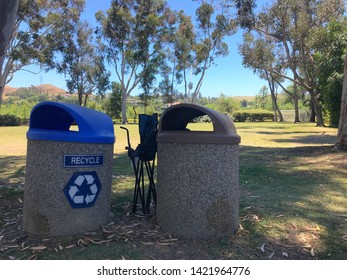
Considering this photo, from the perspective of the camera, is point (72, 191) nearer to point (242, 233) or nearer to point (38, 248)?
point (38, 248)

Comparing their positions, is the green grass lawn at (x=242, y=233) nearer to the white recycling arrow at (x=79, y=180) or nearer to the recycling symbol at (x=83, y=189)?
the recycling symbol at (x=83, y=189)

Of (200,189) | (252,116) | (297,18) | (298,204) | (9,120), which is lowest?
(298,204)

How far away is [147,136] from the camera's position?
3908 millimetres

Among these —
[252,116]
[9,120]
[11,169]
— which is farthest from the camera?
[252,116]

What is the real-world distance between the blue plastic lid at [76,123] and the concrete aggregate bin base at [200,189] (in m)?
0.63

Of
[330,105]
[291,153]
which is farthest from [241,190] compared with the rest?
[330,105]

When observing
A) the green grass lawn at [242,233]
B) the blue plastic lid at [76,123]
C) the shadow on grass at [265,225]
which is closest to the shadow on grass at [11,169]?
the shadow on grass at [265,225]

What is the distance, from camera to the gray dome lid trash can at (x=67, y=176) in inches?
129

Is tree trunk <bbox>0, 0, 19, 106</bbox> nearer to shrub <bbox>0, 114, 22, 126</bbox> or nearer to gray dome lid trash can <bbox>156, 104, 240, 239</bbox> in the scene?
gray dome lid trash can <bbox>156, 104, 240, 239</bbox>

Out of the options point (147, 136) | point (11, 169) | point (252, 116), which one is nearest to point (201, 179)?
point (147, 136)

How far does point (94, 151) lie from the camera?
11.1 feet

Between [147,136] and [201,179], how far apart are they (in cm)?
89

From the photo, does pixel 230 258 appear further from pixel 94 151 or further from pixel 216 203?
pixel 94 151

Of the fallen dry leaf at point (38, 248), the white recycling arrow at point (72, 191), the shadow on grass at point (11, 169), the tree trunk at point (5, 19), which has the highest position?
the tree trunk at point (5, 19)
